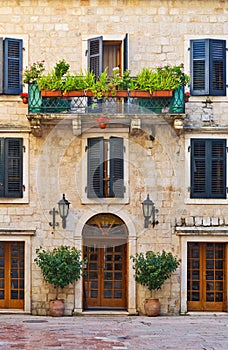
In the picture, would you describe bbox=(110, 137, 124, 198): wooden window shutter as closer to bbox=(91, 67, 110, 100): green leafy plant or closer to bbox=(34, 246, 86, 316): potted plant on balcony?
bbox=(91, 67, 110, 100): green leafy plant

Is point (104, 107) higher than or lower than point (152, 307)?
higher

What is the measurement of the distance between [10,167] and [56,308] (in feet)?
12.8

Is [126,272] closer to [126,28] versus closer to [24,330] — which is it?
[24,330]

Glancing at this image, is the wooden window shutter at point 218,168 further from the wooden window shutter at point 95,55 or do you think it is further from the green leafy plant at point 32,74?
the green leafy plant at point 32,74

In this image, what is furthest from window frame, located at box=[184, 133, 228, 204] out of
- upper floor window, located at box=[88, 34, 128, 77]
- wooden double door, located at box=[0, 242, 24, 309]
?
wooden double door, located at box=[0, 242, 24, 309]

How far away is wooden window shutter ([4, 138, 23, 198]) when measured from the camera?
2062cm

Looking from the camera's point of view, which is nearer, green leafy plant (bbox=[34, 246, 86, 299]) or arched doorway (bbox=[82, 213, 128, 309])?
green leafy plant (bbox=[34, 246, 86, 299])

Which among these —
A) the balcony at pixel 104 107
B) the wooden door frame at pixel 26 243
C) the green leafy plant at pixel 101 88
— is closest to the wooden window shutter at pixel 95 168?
the balcony at pixel 104 107

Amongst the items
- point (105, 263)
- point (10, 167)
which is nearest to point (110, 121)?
point (10, 167)

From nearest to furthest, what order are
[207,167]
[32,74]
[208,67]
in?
[32,74] < [208,67] < [207,167]

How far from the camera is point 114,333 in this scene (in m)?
17.6

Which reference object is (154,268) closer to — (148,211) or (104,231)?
(148,211)

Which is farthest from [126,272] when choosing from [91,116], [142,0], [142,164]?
[142,0]

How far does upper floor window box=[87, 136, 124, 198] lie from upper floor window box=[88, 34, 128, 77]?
1.85 metres
